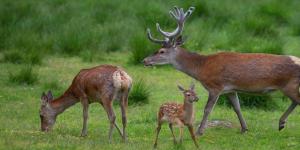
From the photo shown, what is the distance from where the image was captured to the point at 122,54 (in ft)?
65.8

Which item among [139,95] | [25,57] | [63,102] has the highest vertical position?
[25,57]

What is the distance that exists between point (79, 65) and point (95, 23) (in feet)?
12.5

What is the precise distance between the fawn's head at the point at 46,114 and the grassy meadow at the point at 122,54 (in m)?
0.18

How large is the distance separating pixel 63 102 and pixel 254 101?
3857 mm

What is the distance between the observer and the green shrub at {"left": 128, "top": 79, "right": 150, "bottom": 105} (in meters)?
15.5

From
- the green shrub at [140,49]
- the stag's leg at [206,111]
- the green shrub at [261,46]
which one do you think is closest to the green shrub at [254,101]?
the stag's leg at [206,111]

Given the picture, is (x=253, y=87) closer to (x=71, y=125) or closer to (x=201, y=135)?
(x=201, y=135)

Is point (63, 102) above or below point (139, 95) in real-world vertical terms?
above

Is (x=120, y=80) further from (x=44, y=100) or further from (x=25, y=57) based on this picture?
(x=25, y=57)

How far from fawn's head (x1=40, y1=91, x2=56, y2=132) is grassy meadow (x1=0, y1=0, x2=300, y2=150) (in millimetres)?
177

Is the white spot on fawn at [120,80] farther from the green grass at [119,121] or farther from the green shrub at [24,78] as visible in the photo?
the green shrub at [24,78]

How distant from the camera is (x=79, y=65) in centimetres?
1881

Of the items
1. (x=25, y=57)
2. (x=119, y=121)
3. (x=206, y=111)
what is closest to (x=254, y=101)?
(x=206, y=111)

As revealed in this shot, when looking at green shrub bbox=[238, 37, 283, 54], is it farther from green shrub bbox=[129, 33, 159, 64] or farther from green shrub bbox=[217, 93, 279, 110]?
green shrub bbox=[217, 93, 279, 110]
